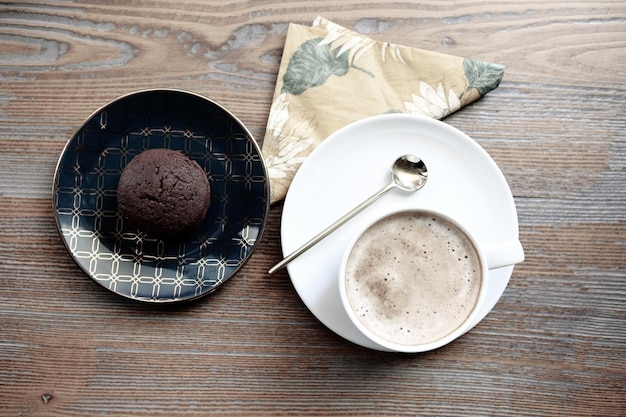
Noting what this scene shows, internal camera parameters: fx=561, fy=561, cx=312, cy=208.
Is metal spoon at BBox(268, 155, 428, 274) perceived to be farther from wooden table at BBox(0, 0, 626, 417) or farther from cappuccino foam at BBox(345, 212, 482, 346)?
wooden table at BBox(0, 0, 626, 417)

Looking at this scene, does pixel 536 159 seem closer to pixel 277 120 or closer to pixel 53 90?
pixel 277 120

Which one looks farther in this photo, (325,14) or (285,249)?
(325,14)

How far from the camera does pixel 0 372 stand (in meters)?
1.29

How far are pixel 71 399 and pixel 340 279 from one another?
717 millimetres

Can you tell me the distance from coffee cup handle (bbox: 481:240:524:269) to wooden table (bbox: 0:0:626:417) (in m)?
0.26

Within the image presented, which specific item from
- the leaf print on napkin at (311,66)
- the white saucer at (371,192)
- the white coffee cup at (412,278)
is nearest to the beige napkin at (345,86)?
the leaf print on napkin at (311,66)

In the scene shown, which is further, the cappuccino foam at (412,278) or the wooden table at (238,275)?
the wooden table at (238,275)

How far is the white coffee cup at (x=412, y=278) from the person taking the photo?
41.9 inches

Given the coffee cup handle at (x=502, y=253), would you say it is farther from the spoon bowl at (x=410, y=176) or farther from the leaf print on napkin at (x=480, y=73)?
the leaf print on napkin at (x=480, y=73)

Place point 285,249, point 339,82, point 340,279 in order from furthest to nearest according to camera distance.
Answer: point 339,82 < point 285,249 < point 340,279

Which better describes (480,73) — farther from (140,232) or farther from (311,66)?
(140,232)

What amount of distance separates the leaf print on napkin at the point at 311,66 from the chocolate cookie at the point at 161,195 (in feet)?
0.97

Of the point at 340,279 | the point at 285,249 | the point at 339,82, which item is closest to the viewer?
the point at 340,279

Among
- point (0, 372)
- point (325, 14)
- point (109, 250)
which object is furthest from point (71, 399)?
point (325, 14)
